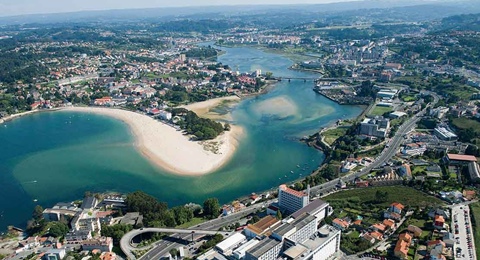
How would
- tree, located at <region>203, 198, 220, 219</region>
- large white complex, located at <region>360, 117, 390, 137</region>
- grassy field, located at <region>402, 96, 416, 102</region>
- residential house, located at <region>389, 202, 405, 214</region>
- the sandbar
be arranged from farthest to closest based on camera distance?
grassy field, located at <region>402, 96, 416, 102</region>, the sandbar, large white complex, located at <region>360, 117, 390, 137</region>, tree, located at <region>203, 198, 220, 219</region>, residential house, located at <region>389, 202, 405, 214</region>

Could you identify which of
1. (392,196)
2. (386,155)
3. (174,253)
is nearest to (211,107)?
(386,155)

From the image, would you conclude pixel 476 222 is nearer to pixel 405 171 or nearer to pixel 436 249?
pixel 436 249

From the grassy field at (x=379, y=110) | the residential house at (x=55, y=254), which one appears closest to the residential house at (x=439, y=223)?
the residential house at (x=55, y=254)

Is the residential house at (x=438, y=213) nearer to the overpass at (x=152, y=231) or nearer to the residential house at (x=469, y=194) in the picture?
the residential house at (x=469, y=194)

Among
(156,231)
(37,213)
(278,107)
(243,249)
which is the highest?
(243,249)

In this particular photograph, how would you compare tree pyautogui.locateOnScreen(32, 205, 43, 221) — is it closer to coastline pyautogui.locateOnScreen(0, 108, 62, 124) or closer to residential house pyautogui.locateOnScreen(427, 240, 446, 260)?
residential house pyautogui.locateOnScreen(427, 240, 446, 260)

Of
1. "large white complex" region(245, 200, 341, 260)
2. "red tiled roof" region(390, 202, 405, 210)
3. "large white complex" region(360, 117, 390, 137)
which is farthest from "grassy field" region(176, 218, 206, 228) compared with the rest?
"large white complex" region(360, 117, 390, 137)

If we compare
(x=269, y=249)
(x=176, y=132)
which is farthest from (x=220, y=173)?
(x=269, y=249)

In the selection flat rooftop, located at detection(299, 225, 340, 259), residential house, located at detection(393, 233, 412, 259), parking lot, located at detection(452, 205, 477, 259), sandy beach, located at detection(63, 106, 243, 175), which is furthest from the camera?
sandy beach, located at detection(63, 106, 243, 175)
